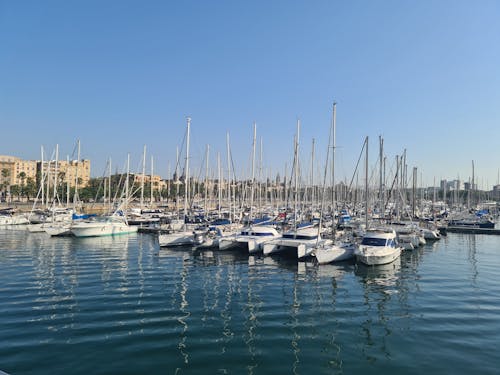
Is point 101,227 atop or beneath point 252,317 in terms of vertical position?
atop

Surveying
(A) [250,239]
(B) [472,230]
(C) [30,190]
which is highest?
(C) [30,190]

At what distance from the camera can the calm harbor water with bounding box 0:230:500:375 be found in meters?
11.4

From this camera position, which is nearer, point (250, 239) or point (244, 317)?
A: point (244, 317)

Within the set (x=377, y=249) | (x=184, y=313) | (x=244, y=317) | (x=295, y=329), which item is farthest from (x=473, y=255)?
(x=184, y=313)

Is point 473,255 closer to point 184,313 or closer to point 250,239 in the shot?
point 250,239

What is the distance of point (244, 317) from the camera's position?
15617 millimetres

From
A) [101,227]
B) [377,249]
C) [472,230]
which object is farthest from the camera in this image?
[472,230]

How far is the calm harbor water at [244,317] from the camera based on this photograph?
1136 centimetres

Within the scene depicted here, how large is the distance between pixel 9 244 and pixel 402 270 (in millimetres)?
40075

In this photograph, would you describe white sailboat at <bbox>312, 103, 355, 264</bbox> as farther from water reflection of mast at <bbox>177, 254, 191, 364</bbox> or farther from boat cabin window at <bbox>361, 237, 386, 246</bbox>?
water reflection of mast at <bbox>177, 254, 191, 364</bbox>

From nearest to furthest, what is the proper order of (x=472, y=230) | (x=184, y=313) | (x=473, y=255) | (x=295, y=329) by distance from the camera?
(x=295, y=329) → (x=184, y=313) → (x=473, y=255) → (x=472, y=230)

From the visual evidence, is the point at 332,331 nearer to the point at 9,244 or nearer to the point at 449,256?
the point at 449,256

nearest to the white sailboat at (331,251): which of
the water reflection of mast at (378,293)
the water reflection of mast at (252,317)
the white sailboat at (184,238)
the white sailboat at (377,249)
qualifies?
the white sailboat at (377,249)

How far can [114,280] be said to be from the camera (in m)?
22.2
